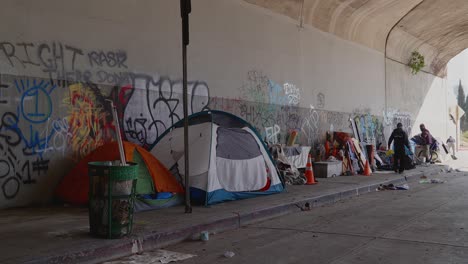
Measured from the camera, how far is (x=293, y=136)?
53.0 feet

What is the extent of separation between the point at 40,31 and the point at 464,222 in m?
8.80

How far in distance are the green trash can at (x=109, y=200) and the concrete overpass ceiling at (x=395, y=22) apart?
9.86m

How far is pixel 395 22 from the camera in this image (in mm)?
22984

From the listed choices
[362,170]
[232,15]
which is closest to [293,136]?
[362,170]

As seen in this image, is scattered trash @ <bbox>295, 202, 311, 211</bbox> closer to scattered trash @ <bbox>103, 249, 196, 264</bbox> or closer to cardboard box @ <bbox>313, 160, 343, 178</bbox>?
scattered trash @ <bbox>103, 249, 196, 264</bbox>

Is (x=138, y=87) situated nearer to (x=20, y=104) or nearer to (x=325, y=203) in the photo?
(x=20, y=104)

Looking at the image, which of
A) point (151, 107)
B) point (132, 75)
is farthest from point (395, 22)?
point (132, 75)

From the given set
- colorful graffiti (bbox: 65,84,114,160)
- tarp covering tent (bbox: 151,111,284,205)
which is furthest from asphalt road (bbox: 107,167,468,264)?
colorful graffiti (bbox: 65,84,114,160)

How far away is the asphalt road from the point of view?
6191mm

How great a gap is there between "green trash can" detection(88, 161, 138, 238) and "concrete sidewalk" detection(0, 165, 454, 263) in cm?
18

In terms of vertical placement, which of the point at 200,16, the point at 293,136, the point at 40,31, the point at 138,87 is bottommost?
the point at 293,136

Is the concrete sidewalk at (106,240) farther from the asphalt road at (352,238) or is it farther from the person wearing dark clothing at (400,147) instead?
the person wearing dark clothing at (400,147)

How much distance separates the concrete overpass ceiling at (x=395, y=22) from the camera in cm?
1767

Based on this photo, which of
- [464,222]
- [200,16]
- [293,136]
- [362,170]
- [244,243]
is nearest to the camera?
[244,243]
